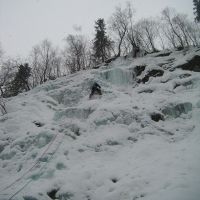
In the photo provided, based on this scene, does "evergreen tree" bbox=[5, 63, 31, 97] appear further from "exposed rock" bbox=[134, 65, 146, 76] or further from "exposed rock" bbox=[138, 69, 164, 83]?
"exposed rock" bbox=[138, 69, 164, 83]

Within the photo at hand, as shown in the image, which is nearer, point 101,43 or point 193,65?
point 193,65

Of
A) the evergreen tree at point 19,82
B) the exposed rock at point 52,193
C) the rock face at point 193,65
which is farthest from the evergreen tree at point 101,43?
the exposed rock at point 52,193

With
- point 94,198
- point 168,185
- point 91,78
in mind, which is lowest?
point 94,198

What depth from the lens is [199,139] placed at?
829 centimetres

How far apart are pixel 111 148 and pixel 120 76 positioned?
1163 cm

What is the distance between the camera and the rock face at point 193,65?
1704cm

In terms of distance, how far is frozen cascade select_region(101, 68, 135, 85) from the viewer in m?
19.5

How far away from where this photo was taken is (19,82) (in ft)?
109

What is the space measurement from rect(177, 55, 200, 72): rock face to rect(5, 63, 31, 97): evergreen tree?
78.3 feet

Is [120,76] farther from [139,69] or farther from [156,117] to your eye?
[156,117]

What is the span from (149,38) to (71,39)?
50.5 feet

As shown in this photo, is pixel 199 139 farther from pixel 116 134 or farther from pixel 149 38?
pixel 149 38

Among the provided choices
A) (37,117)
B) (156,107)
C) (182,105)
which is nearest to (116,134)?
(156,107)

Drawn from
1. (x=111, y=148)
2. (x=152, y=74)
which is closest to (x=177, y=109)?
(x=111, y=148)
